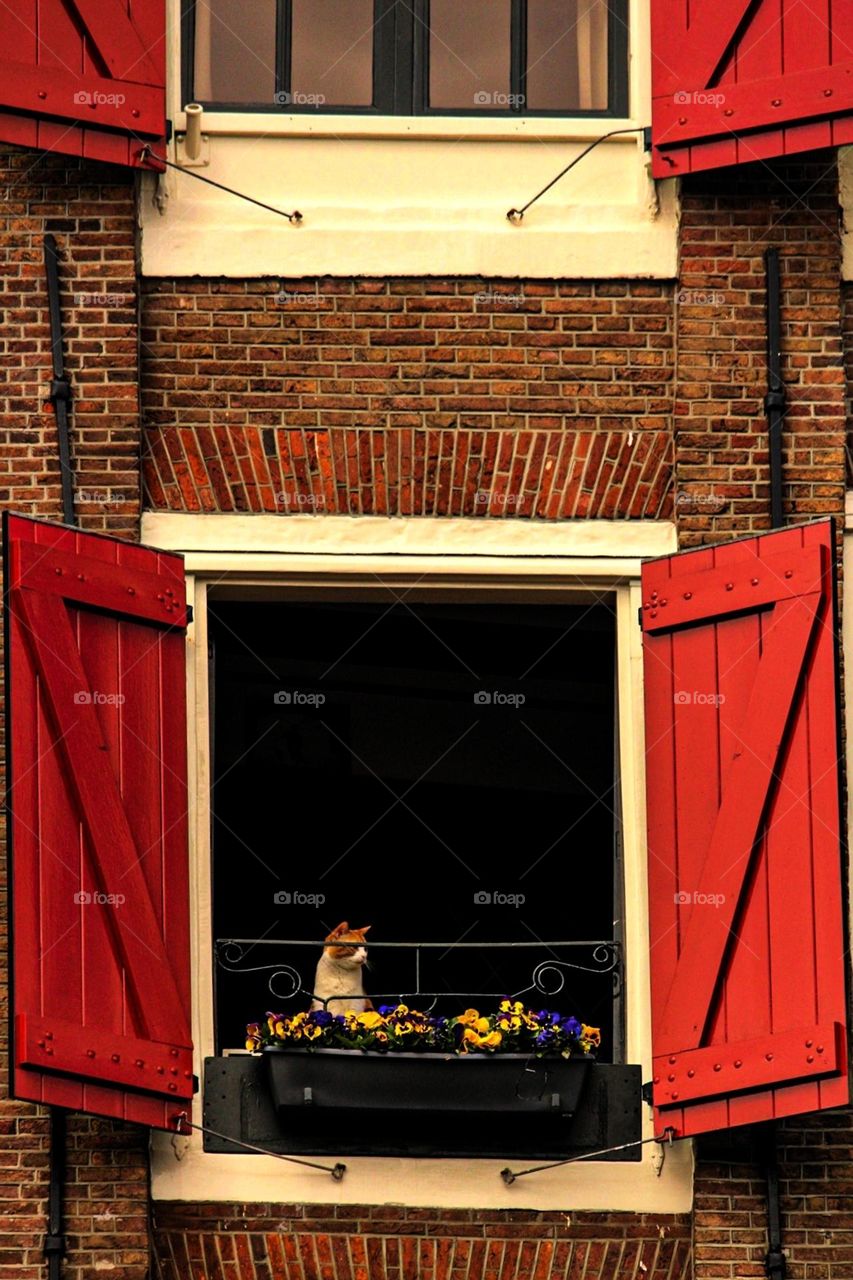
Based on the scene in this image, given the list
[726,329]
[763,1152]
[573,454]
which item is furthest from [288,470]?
[763,1152]

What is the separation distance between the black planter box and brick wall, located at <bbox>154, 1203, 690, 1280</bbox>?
1.38 ft

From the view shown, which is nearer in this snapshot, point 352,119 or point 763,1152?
Result: point 763,1152

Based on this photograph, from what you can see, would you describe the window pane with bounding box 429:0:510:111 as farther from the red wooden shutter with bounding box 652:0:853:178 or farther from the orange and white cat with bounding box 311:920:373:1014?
the orange and white cat with bounding box 311:920:373:1014

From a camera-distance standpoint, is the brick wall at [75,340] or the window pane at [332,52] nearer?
the brick wall at [75,340]

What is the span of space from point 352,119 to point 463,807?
3133 mm

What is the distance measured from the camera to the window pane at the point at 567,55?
35.5ft

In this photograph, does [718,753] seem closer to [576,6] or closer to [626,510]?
[626,510]

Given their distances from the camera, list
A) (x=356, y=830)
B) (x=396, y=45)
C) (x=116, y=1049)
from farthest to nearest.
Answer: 1. (x=356, y=830)
2. (x=396, y=45)
3. (x=116, y=1049)

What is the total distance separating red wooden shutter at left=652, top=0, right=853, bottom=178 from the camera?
10.3 metres

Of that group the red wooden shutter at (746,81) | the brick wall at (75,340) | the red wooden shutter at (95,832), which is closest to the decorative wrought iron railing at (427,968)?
the red wooden shutter at (95,832)

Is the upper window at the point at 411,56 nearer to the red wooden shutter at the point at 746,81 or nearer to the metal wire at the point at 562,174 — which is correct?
the metal wire at the point at 562,174

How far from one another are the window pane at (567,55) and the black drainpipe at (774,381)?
104cm

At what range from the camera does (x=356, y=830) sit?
1165cm

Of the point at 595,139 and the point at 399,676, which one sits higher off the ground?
the point at 595,139
